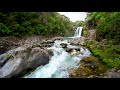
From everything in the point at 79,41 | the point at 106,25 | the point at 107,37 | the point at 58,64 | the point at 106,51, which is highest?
the point at 106,25

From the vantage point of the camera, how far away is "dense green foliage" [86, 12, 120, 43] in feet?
22.9

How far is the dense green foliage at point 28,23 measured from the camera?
287 inches

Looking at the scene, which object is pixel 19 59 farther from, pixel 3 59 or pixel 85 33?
pixel 85 33

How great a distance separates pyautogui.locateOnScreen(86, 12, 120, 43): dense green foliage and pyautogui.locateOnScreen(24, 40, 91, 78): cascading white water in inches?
41.8

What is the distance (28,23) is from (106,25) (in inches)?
123

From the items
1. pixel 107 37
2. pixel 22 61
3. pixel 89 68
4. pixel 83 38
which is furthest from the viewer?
pixel 83 38

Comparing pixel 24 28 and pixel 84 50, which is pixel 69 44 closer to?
pixel 84 50

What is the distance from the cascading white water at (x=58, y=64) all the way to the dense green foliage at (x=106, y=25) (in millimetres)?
1061

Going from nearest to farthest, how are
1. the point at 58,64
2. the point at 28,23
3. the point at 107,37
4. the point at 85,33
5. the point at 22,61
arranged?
the point at 22,61, the point at 58,64, the point at 107,37, the point at 28,23, the point at 85,33

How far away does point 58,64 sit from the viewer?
6027mm

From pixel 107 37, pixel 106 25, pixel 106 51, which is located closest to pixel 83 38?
pixel 107 37
